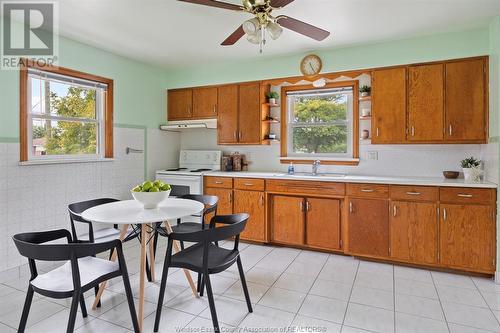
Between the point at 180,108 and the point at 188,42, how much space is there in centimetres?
139

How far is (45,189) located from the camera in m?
3.30

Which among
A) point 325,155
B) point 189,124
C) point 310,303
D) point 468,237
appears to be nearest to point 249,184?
point 325,155

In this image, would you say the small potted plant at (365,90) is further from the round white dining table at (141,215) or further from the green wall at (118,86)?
the green wall at (118,86)

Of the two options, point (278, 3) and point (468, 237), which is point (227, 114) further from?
point (468, 237)

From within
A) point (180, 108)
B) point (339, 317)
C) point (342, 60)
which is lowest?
point (339, 317)

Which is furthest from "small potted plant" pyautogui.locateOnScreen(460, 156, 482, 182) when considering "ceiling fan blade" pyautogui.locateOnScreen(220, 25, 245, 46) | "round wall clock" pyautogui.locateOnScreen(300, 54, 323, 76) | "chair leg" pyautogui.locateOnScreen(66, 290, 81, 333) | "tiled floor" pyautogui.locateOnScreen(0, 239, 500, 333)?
"chair leg" pyautogui.locateOnScreen(66, 290, 81, 333)

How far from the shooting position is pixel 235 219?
2.49 meters

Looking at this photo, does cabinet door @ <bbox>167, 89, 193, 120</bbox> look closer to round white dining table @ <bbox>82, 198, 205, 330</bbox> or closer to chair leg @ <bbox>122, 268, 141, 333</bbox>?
round white dining table @ <bbox>82, 198, 205, 330</bbox>

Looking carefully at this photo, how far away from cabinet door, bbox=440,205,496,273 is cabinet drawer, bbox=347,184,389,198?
550 millimetres

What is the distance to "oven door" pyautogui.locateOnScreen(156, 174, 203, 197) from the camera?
4238 millimetres

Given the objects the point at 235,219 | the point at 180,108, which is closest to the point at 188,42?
the point at 180,108

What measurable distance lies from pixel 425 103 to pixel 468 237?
1435 mm

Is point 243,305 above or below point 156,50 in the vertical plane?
below

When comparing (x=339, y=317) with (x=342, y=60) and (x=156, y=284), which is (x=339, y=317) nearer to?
(x=156, y=284)
